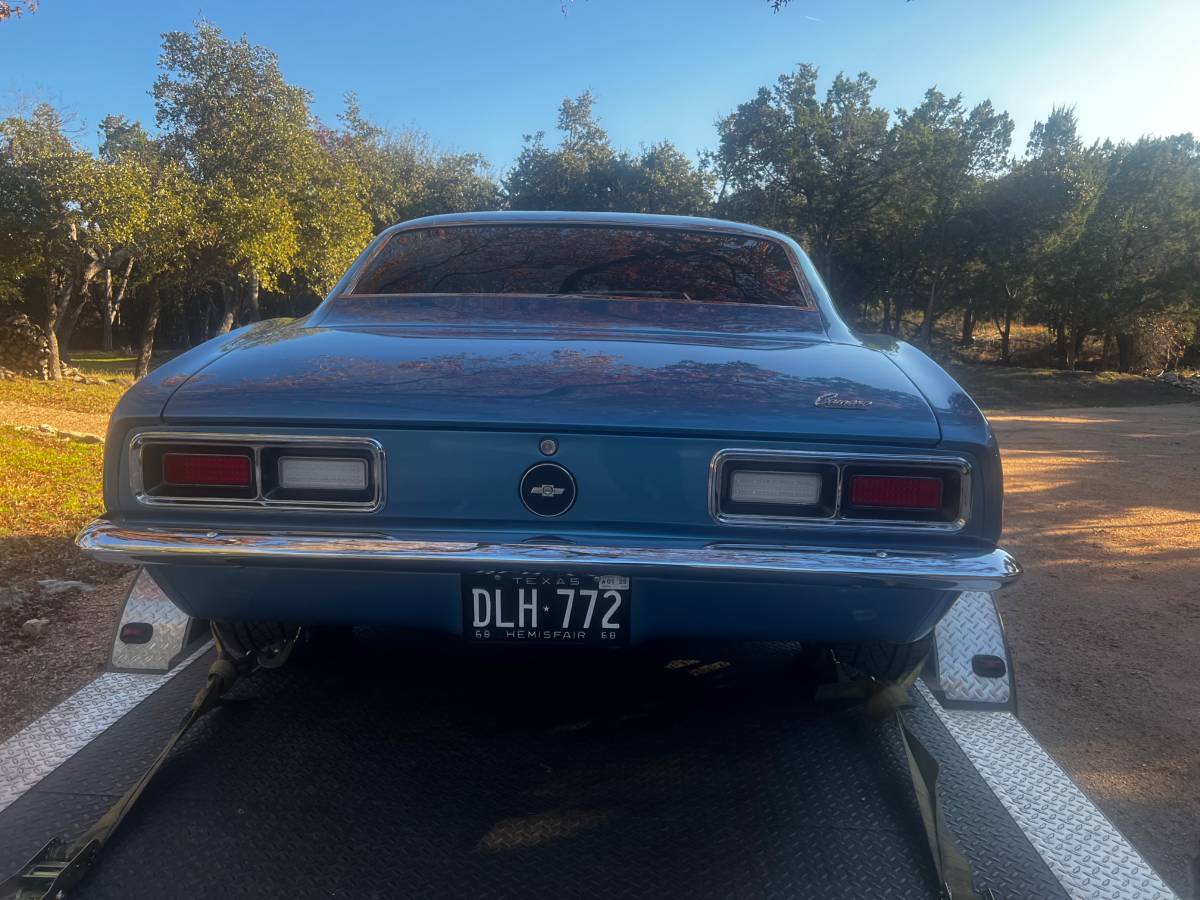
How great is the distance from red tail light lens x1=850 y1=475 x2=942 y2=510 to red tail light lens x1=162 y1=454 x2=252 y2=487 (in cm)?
141

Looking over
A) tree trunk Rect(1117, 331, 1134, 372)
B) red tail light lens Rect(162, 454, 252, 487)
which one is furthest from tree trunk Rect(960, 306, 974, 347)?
red tail light lens Rect(162, 454, 252, 487)

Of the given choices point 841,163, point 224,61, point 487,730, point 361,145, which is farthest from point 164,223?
point 841,163

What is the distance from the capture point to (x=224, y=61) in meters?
22.6

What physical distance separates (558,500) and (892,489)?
2.51ft

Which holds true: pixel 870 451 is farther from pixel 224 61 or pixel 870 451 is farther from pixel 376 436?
pixel 224 61

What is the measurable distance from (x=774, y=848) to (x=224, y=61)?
25.3 m

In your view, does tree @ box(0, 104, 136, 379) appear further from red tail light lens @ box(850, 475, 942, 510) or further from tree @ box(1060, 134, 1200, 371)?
tree @ box(1060, 134, 1200, 371)

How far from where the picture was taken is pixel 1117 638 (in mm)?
4086

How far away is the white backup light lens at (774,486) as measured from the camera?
202 centimetres

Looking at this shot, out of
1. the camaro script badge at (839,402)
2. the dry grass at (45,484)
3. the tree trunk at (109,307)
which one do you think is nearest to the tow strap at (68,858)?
the camaro script badge at (839,402)

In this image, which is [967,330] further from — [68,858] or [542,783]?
[68,858]

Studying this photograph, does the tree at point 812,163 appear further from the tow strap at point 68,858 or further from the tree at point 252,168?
the tow strap at point 68,858

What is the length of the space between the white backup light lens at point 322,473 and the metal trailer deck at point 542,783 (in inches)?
32.9

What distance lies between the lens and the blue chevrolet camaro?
1969 mm
